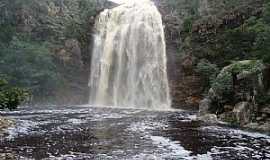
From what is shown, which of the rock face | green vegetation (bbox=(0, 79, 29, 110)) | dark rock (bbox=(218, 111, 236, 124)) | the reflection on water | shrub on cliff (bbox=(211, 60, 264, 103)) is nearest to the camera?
the reflection on water

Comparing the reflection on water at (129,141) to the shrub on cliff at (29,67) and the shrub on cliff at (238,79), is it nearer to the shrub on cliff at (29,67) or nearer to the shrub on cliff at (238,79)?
the shrub on cliff at (238,79)

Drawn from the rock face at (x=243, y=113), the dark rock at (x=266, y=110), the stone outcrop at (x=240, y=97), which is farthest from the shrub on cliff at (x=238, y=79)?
the dark rock at (x=266, y=110)

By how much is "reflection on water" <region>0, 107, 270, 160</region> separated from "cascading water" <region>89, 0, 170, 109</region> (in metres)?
17.4

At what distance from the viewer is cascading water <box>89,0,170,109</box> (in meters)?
46.2

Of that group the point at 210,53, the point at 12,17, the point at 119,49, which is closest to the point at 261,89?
the point at 210,53

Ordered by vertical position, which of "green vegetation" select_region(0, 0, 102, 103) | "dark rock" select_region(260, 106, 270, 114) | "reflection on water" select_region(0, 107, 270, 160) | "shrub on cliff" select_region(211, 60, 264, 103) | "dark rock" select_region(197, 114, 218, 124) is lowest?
"reflection on water" select_region(0, 107, 270, 160)

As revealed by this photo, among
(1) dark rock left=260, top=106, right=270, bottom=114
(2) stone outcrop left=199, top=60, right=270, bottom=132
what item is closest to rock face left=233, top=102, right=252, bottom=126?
(2) stone outcrop left=199, top=60, right=270, bottom=132

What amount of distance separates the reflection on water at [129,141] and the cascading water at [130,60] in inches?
685

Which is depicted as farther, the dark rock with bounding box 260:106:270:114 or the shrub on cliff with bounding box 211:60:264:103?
the shrub on cliff with bounding box 211:60:264:103

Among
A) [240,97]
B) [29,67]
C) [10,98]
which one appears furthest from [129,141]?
[29,67]

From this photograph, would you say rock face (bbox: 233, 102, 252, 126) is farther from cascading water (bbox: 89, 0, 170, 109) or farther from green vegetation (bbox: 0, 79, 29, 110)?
cascading water (bbox: 89, 0, 170, 109)

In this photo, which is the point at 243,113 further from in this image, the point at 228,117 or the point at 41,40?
the point at 41,40

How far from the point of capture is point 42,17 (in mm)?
54938

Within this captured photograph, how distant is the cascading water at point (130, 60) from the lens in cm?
4625
